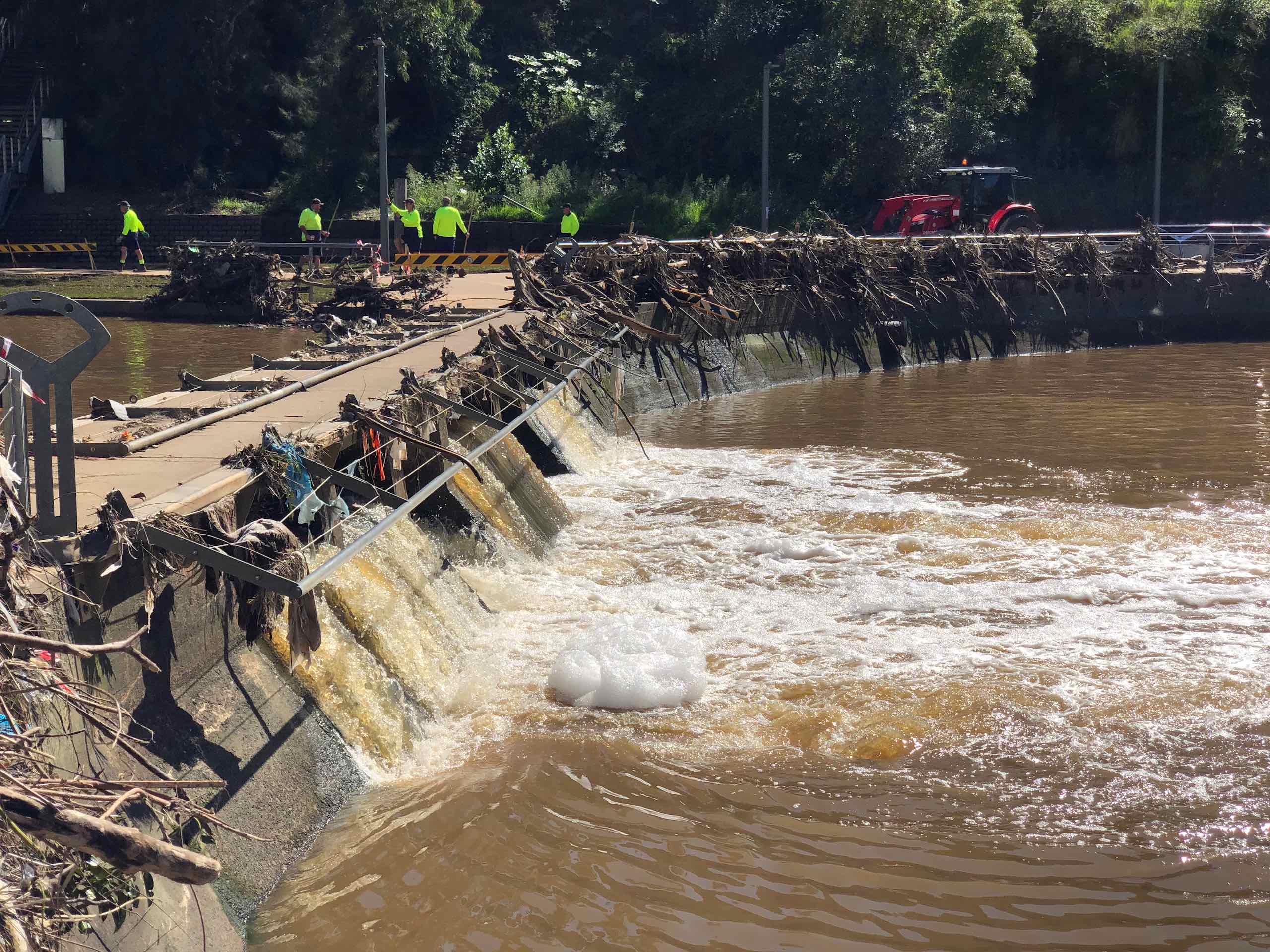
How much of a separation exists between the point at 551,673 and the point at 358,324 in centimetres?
978

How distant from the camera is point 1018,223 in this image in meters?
32.0

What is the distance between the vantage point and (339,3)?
1529 inches

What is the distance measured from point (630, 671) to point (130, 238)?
95.0ft

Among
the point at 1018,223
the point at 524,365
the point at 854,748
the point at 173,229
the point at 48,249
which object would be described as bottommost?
the point at 854,748

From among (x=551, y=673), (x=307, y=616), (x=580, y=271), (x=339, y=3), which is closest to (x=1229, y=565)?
(x=551, y=673)

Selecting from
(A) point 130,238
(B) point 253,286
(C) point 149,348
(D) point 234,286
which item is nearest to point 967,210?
(B) point 253,286

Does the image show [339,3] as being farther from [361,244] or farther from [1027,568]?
[1027,568]

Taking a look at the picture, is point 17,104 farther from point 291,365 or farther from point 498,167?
point 291,365

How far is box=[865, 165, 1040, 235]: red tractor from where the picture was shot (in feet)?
104

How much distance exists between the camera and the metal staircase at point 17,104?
37.6 meters

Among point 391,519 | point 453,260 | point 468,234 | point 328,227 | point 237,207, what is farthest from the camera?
point 237,207

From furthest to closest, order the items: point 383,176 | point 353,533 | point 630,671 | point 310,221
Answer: point 310,221 → point 383,176 → point 353,533 → point 630,671

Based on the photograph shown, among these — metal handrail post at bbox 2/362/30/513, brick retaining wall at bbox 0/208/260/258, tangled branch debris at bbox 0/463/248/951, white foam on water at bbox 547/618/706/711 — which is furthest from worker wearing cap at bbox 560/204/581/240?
tangled branch debris at bbox 0/463/248/951

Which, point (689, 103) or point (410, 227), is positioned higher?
point (689, 103)
